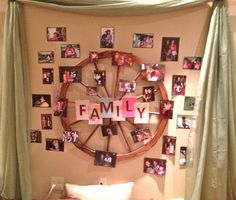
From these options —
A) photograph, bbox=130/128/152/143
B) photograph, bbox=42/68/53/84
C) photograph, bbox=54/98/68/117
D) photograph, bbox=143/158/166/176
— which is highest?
photograph, bbox=42/68/53/84

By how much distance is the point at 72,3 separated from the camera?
1.79 metres

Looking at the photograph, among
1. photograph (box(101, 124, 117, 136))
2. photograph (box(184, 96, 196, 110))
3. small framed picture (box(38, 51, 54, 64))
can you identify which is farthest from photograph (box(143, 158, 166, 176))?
small framed picture (box(38, 51, 54, 64))

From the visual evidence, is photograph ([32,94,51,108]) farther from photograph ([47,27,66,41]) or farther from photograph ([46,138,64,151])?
photograph ([47,27,66,41])

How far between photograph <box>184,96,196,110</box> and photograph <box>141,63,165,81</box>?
0.22m

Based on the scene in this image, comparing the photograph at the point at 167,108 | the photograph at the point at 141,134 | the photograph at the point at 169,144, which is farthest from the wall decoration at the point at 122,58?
the photograph at the point at 169,144

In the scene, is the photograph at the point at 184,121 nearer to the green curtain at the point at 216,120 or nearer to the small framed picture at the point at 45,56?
the green curtain at the point at 216,120

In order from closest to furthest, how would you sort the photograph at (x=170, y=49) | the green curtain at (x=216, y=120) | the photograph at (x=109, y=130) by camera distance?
the green curtain at (x=216, y=120), the photograph at (x=170, y=49), the photograph at (x=109, y=130)

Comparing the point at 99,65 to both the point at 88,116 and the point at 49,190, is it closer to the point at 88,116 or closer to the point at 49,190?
the point at 88,116

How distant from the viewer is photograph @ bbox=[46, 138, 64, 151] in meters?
1.99

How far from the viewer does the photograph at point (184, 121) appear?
1.88 m

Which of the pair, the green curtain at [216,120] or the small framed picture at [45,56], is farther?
the small framed picture at [45,56]

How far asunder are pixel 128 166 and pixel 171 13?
105 cm

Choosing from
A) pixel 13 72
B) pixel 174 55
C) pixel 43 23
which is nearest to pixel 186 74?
pixel 174 55

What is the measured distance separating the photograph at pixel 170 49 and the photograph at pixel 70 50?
0.55 m
